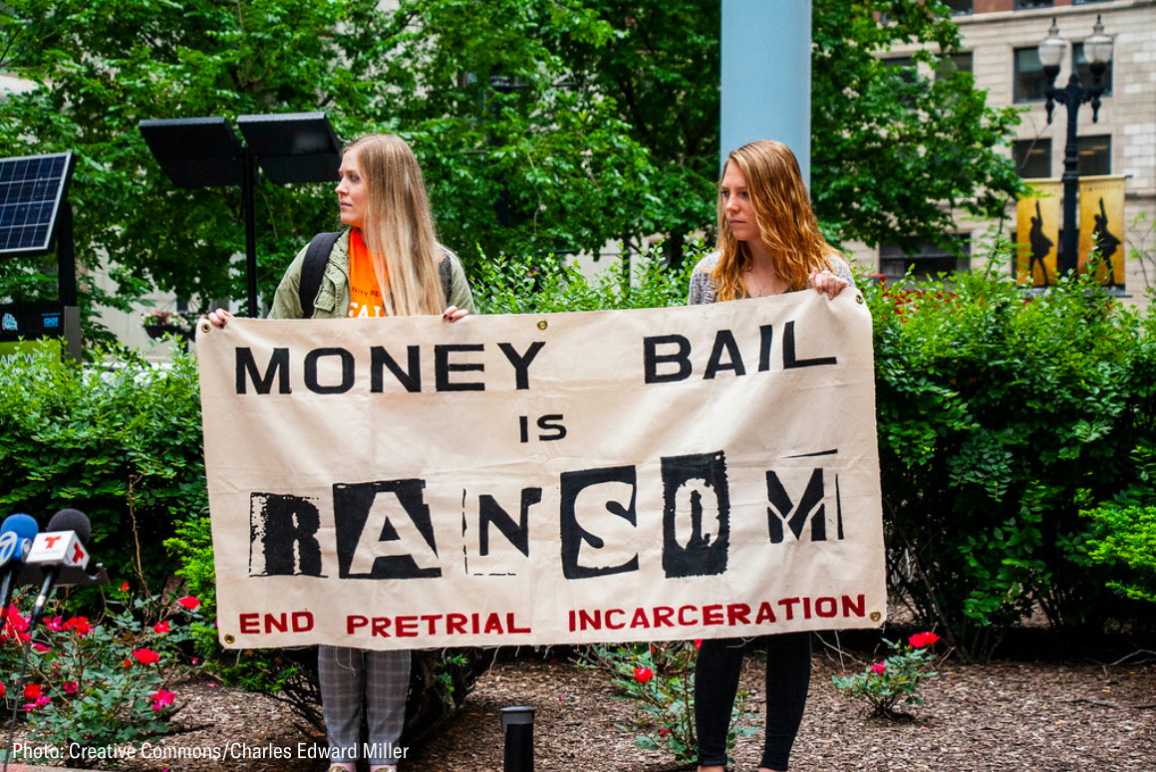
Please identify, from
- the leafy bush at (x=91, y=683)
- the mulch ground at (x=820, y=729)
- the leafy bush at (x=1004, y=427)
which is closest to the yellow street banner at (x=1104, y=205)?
the leafy bush at (x=1004, y=427)

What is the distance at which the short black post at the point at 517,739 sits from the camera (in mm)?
2848

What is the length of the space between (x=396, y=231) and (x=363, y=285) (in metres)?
0.21

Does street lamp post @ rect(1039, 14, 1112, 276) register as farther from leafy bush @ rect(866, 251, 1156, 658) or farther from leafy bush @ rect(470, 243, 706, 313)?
leafy bush @ rect(470, 243, 706, 313)

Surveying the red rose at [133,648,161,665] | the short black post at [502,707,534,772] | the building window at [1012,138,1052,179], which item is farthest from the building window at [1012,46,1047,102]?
the short black post at [502,707,534,772]

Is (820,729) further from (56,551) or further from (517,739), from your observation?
(56,551)

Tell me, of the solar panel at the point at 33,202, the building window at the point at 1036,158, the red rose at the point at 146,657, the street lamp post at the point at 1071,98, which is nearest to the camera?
the red rose at the point at 146,657

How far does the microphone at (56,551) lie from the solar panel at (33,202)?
24.1ft

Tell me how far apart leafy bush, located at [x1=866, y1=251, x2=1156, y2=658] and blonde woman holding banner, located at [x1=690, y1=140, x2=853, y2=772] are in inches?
67.0

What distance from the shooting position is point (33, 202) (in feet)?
30.9

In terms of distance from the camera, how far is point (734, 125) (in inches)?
228

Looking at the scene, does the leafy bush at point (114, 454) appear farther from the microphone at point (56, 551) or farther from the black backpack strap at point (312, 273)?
the microphone at point (56, 551)

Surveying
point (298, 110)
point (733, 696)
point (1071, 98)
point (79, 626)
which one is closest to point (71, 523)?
point (733, 696)

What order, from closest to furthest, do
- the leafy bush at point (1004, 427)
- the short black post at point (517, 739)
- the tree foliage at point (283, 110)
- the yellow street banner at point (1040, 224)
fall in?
the short black post at point (517, 739), the leafy bush at point (1004, 427), the tree foliage at point (283, 110), the yellow street banner at point (1040, 224)

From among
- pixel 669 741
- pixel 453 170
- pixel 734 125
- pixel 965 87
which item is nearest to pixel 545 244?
pixel 453 170
